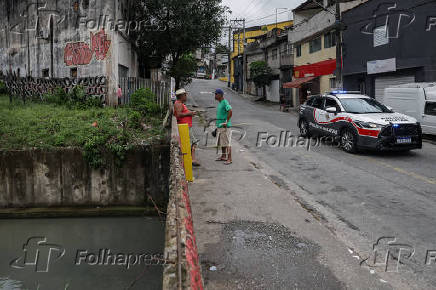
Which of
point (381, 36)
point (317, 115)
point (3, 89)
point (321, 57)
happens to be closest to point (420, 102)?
point (317, 115)

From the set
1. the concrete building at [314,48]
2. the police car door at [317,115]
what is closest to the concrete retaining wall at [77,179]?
the police car door at [317,115]

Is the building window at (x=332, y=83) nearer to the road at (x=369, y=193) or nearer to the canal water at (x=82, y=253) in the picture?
the road at (x=369, y=193)

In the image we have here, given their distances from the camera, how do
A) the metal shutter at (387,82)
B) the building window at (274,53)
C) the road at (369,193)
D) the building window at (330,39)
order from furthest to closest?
the building window at (274,53) < the building window at (330,39) < the metal shutter at (387,82) < the road at (369,193)

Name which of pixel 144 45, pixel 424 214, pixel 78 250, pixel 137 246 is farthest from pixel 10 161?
pixel 144 45

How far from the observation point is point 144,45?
2803 centimetres

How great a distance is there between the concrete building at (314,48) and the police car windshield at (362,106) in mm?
15135

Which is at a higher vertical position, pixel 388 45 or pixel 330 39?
pixel 330 39

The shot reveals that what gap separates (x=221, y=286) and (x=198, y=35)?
2534 centimetres

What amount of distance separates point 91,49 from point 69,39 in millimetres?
1340

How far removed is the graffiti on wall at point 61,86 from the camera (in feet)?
58.4

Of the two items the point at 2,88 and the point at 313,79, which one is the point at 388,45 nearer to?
the point at 313,79

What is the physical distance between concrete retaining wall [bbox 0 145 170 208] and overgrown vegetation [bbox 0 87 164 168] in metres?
0.30

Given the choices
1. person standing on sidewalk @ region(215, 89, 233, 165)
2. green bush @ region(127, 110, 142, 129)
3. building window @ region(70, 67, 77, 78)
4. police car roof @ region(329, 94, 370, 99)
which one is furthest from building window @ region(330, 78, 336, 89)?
person standing on sidewalk @ region(215, 89, 233, 165)

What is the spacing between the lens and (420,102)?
14.9 m
